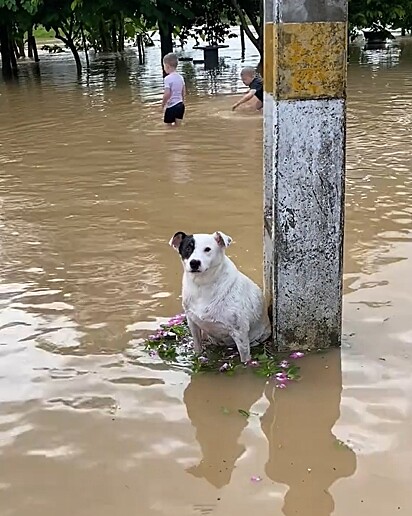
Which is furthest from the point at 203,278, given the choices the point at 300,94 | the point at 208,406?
the point at 300,94

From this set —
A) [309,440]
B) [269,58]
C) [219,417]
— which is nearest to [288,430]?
[309,440]

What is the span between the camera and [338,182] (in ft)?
16.3

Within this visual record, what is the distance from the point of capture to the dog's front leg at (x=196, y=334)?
5230mm

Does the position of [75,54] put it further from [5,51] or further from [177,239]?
[177,239]

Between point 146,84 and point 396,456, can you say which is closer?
point 396,456

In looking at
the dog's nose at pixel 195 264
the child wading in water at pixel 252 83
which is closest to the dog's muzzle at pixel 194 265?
the dog's nose at pixel 195 264

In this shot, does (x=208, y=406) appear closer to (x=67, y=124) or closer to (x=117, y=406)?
(x=117, y=406)

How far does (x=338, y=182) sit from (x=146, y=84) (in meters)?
18.9

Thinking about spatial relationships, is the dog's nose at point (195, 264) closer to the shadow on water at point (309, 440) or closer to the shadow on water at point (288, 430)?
the shadow on water at point (288, 430)

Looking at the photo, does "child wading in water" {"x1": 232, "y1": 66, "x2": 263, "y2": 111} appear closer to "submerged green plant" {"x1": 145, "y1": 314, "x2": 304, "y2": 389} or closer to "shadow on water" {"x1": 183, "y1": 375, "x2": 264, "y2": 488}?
"submerged green plant" {"x1": 145, "y1": 314, "x2": 304, "y2": 389}

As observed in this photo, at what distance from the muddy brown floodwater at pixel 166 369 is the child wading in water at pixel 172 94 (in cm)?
291

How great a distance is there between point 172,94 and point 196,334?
10.2 metres

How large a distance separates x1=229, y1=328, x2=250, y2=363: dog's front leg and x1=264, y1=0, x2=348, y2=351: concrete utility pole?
0.92 feet

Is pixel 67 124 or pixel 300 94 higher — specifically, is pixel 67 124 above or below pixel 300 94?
below
